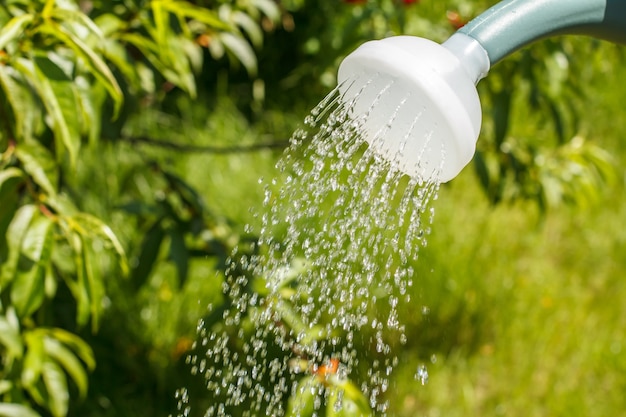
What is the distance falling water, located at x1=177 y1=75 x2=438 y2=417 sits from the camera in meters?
1.25

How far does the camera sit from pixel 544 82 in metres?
2.33

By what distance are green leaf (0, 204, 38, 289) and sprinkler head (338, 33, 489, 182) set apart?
0.63 m

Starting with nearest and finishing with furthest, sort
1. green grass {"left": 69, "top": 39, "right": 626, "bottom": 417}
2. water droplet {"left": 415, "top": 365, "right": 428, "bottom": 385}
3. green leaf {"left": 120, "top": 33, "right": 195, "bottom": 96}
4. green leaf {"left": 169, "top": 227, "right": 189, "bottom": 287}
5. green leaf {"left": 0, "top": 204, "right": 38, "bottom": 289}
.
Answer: green leaf {"left": 0, "top": 204, "right": 38, "bottom": 289} < green leaf {"left": 120, "top": 33, "right": 195, "bottom": 96} < water droplet {"left": 415, "top": 365, "right": 428, "bottom": 385} < green leaf {"left": 169, "top": 227, "right": 189, "bottom": 287} < green grass {"left": 69, "top": 39, "right": 626, "bottom": 417}

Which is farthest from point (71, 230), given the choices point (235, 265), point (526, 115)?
point (526, 115)

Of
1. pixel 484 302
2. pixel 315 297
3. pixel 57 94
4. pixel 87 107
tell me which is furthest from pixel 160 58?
pixel 484 302

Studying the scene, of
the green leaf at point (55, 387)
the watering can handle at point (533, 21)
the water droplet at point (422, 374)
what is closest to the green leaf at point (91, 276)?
the green leaf at point (55, 387)

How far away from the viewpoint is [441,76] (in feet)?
2.90

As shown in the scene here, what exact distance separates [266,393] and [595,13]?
126 centimetres

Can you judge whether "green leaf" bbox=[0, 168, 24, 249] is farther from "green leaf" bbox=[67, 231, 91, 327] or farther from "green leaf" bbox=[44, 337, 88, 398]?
"green leaf" bbox=[44, 337, 88, 398]

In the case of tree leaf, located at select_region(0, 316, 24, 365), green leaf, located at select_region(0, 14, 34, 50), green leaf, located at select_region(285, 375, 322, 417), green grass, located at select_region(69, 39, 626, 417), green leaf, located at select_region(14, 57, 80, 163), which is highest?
green leaf, located at select_region(0, 14, 34, 50)

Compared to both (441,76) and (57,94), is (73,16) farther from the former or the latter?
(441,76)

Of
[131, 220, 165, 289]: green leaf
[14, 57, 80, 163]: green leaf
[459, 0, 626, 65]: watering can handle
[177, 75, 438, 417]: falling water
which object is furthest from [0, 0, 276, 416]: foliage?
[459, 0, 626, 65]: watering can handle

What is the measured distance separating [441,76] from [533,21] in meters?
0.14

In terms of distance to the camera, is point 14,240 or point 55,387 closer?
point 14,240
